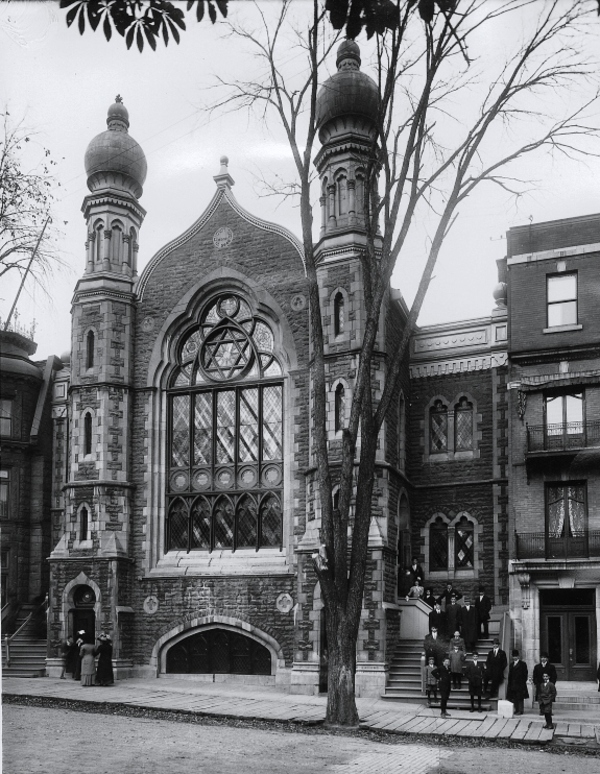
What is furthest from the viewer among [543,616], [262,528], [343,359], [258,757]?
[262,528]

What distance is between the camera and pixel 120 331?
29172 mm

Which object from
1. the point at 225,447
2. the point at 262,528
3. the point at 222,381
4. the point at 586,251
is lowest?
the point at 262,528

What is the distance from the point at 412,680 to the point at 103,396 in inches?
448

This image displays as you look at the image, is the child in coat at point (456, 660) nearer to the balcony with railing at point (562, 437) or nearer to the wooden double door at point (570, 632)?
the wooden double door at point (570, 632)

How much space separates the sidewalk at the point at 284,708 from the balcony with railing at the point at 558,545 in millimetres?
3630

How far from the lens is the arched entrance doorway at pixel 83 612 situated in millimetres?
27547

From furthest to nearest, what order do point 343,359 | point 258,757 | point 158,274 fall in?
1. point 158,274
2. point 343,359
3. point 258,757

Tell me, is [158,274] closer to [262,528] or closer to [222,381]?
[222,381]

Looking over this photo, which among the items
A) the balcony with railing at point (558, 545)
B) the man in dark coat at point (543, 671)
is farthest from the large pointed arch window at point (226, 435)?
the man in dark coat at point (543, 671)

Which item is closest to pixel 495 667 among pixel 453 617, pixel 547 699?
pixel 453 617

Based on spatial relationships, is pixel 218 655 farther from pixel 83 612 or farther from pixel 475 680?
pixel 475 680

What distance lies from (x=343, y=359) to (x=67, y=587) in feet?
31.9

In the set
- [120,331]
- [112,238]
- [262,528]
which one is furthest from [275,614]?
[112,238]

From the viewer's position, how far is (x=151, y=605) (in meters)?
27.7
